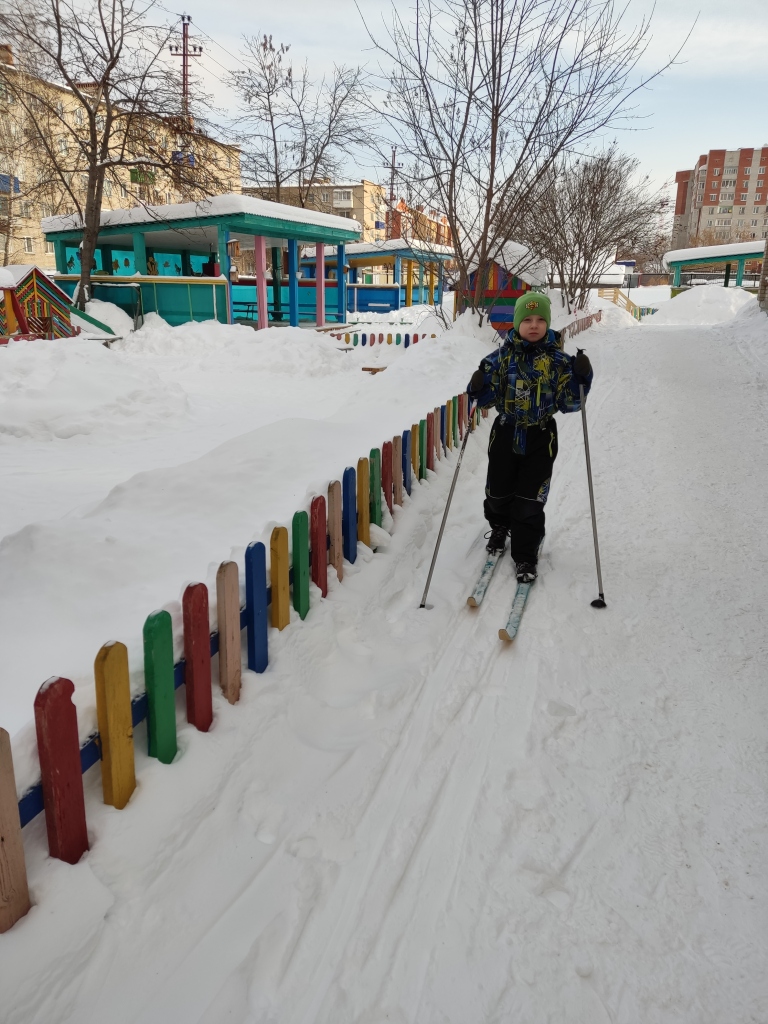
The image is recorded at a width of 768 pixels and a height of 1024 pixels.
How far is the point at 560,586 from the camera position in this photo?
400cm

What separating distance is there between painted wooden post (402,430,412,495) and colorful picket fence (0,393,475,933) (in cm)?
114

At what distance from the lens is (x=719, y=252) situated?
36.0 meters

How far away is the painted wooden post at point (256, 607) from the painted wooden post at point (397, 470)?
7.28 feet

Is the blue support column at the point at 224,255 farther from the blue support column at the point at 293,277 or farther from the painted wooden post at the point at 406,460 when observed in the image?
the painted wooden post at the point at 406,460

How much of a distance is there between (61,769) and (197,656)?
0.68 meters

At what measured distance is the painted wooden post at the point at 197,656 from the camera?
2.42 meters

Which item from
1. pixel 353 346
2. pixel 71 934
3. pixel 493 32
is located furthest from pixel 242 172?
pixel 71 934

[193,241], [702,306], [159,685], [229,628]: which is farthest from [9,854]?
[702,306]

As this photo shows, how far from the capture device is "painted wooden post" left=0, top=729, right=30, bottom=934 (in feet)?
5.36

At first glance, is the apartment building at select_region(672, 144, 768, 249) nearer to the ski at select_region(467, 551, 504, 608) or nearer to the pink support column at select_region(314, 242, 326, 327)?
the pink support column at select_region(314, 242, 326, 327)

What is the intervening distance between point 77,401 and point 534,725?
7318 millimetres

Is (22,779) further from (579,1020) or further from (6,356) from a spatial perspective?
(6,356)

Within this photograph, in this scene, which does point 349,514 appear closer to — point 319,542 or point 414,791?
point 319,542

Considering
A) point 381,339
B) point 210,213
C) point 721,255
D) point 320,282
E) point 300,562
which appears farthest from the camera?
point 721,255
